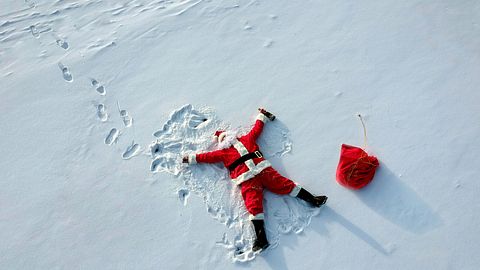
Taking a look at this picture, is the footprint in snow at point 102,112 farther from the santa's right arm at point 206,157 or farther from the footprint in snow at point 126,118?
the santa's right arm at point 206,157

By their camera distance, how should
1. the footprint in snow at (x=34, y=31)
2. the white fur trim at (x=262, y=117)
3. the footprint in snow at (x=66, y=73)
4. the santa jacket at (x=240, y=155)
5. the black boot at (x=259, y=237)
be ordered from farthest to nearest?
the footprint in snow at (x=34, y=31), the footprint in snow at (x=66, y=73), the white fur trim at (x=262, y=117), the santa jacket at (x=240, y=155), the black boot at (x=259, y=237)

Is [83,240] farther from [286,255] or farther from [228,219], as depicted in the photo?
[286,255]

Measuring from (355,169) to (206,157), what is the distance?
5.03 feet

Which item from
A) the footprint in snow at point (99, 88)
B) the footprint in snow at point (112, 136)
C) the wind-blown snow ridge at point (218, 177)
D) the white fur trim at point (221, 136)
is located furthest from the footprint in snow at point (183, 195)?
the footprint in snow at point (99, 88)

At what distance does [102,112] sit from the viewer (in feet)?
15.1

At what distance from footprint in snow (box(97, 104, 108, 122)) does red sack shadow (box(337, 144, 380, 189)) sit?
2727 mm

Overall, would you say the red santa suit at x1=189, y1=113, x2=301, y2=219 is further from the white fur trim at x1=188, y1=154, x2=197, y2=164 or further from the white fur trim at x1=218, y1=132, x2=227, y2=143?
the white fur trim at x1=218, y1=132, x2=227, y2=143

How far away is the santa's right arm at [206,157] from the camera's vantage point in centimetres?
408

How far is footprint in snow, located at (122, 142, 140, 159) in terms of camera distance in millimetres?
4273

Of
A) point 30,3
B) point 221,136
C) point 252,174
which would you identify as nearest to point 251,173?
point 252,174

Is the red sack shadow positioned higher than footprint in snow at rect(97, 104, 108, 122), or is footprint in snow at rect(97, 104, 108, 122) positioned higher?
footprint in snow at rect(97, 104, 108, 122)

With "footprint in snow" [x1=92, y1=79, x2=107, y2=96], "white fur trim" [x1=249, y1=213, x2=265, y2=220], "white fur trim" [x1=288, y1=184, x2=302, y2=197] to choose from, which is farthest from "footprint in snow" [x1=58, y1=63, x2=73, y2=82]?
"white fur trim" [x1=288, y1=184, x2=302, y2=197]

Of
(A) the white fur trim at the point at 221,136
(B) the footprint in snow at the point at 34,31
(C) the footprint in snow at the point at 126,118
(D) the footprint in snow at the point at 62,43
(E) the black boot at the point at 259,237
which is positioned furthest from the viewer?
(B) the footprint in snow at the point at 34,31

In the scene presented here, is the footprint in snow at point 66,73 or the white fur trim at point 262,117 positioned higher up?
the footprint in snow at point 66,73
